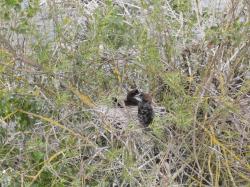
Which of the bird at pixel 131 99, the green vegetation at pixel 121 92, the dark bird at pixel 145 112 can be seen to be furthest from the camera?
the bird at pixel 131 99

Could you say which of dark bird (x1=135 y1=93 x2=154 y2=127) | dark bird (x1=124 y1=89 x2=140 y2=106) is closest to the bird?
dark bird (x1=124 y1=89 x2=140 y2=106)

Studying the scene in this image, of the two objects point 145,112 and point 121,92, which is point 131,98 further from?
point 145,112

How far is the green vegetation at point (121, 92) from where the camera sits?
3189 millimetres

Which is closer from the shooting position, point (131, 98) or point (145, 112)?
point (145, 112)

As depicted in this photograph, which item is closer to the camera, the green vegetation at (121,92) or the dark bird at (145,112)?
the green vegetation at (121,92)

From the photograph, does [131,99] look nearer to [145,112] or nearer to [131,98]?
[131,98]

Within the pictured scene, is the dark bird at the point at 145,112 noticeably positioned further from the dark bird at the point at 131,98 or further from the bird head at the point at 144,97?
the dark bird at the point at 131,98

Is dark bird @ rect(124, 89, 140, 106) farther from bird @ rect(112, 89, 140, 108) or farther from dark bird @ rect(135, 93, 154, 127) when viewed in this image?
dark bird @ rect(135, 93, 154, 127)

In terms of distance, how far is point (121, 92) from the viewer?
3.49 meters

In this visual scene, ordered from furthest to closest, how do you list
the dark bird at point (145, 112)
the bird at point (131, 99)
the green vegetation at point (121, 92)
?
1. the bird at point (131, 99)
2. the dark bird at point (145, 112)
3. the green vegetation at point (121, 92)

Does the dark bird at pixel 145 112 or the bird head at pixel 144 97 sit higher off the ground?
the bird head at pixel 144 97

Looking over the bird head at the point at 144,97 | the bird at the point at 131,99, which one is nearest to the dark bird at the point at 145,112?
the bird head at the point at 144,97

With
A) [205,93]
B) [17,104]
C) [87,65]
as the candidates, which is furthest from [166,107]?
[17,104]

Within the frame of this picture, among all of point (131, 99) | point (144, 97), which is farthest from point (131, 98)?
point (144, 97)
